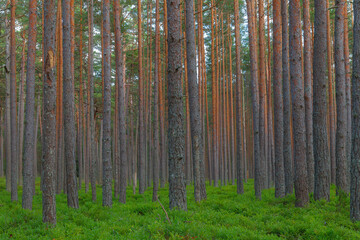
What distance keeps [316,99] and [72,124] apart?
7521 mm

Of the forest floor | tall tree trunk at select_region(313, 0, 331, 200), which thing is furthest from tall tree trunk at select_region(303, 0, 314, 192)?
the forest floor

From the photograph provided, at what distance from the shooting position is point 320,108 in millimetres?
8602

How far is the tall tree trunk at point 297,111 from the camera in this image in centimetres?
829

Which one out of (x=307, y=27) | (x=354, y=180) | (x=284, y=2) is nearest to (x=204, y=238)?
(x=354, y=180)

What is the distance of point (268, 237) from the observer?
214 inches

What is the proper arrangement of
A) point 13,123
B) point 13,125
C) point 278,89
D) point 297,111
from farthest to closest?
point 13,123 → point 13,125 → point 278,89 → point 297,111

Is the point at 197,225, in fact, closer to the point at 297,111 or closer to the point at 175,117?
the point at 175,117

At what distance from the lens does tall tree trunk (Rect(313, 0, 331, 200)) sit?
8594mm

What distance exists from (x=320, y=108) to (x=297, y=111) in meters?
0.81

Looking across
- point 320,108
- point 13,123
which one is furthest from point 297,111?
point 13,123

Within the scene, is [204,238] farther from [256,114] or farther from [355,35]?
[256,114]

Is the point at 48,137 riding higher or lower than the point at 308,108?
lower

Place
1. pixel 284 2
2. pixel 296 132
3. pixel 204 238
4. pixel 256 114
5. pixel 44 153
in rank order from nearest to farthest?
pixel 204 238, pixel 44 153, pixel 296 132, pixel 284 2, pixel 256 114

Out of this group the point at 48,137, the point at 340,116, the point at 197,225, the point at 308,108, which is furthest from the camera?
the point at 308,108
